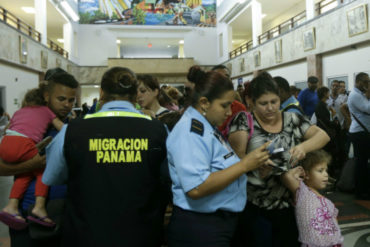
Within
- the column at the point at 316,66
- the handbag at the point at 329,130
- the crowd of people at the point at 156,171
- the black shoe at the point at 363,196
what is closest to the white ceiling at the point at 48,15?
the column at the point at 316,66

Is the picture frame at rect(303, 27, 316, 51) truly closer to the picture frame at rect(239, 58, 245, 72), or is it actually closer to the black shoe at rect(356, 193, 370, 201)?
the picture frame at rect(239, 58, 245, 72)

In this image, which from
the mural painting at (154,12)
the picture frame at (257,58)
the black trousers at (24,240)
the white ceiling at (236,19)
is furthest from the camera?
the mural painting at (154,12)

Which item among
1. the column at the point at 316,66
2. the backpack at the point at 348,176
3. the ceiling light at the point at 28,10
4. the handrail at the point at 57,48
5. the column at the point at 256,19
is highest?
the ceiling light at the point at 28,10

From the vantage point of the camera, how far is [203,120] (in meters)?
1.66

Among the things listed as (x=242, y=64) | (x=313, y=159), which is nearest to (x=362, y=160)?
(x=313, y=159)

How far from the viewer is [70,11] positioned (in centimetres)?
2005

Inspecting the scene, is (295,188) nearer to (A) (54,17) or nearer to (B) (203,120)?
(B) (203,120)

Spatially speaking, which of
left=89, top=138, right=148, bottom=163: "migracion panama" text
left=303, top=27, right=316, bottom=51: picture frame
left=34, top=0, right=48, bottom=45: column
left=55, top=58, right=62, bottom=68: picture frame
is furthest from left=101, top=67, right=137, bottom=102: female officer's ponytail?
left=55, top=58, right=62, bottom=68: picture frame

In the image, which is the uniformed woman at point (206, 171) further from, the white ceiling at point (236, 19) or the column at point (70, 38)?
the column at point (70, 38)

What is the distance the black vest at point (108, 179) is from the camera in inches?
62.2

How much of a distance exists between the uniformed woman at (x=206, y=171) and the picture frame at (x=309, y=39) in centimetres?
1037

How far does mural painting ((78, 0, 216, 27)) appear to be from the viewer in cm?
2366

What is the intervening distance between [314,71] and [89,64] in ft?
57.0

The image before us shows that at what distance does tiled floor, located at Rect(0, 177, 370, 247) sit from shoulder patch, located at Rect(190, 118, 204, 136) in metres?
2.86
